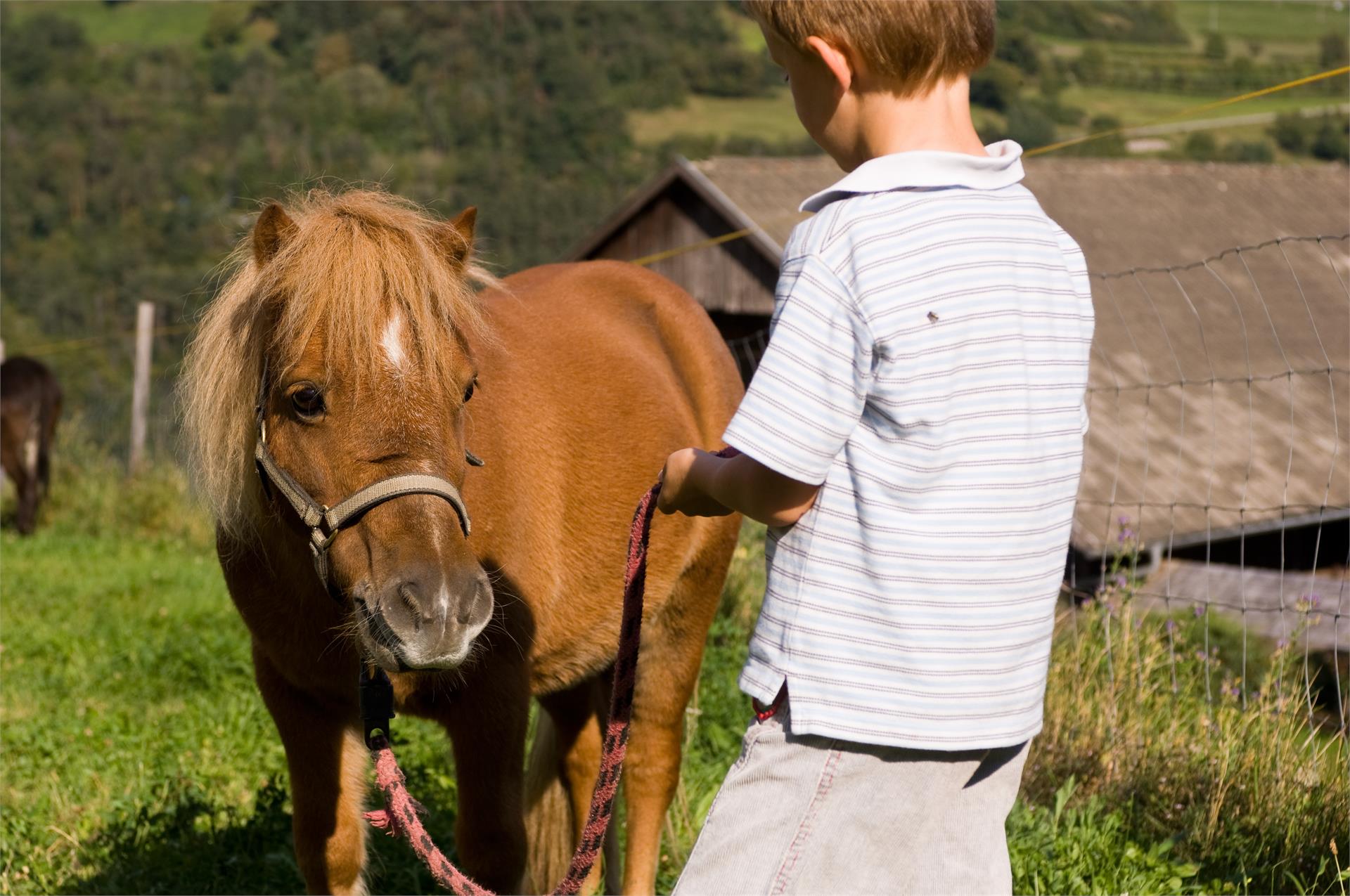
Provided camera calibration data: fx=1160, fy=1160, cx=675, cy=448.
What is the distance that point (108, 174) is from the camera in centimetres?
5919

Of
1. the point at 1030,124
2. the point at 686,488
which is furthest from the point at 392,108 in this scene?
the point at 686,488

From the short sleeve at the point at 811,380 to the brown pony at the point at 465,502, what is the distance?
755mm

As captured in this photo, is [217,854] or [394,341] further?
[217,854]

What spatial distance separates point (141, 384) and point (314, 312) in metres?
10.9

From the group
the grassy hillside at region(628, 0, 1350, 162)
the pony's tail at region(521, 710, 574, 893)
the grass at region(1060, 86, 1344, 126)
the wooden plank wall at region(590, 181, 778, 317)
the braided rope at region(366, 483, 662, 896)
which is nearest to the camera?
the braided rope at region(366, 483, 662, 896)

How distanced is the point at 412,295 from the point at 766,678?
1.06m

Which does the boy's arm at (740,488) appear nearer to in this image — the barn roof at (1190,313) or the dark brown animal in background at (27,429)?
the barn roof at (1190,313)

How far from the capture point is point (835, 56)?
139 cm

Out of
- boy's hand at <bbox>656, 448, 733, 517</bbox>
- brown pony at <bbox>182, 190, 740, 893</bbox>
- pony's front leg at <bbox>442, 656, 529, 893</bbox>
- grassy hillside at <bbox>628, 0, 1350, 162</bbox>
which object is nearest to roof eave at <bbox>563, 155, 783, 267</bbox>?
brown pony at <bbox>182, 190, 740, 893</bbox>

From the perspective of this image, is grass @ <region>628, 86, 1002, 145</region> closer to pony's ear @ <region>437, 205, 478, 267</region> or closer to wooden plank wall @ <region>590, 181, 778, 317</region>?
wooden plank wall @ <region>590, 181, 778, 317</region>

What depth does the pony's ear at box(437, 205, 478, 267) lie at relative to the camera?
2.37 m

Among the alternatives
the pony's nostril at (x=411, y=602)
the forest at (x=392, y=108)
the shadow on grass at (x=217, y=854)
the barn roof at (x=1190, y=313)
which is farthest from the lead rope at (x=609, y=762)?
the forest at (x=392, y=108)

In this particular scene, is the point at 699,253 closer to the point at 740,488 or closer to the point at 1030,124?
the point at 740,488

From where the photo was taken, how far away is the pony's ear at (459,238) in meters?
2.37
